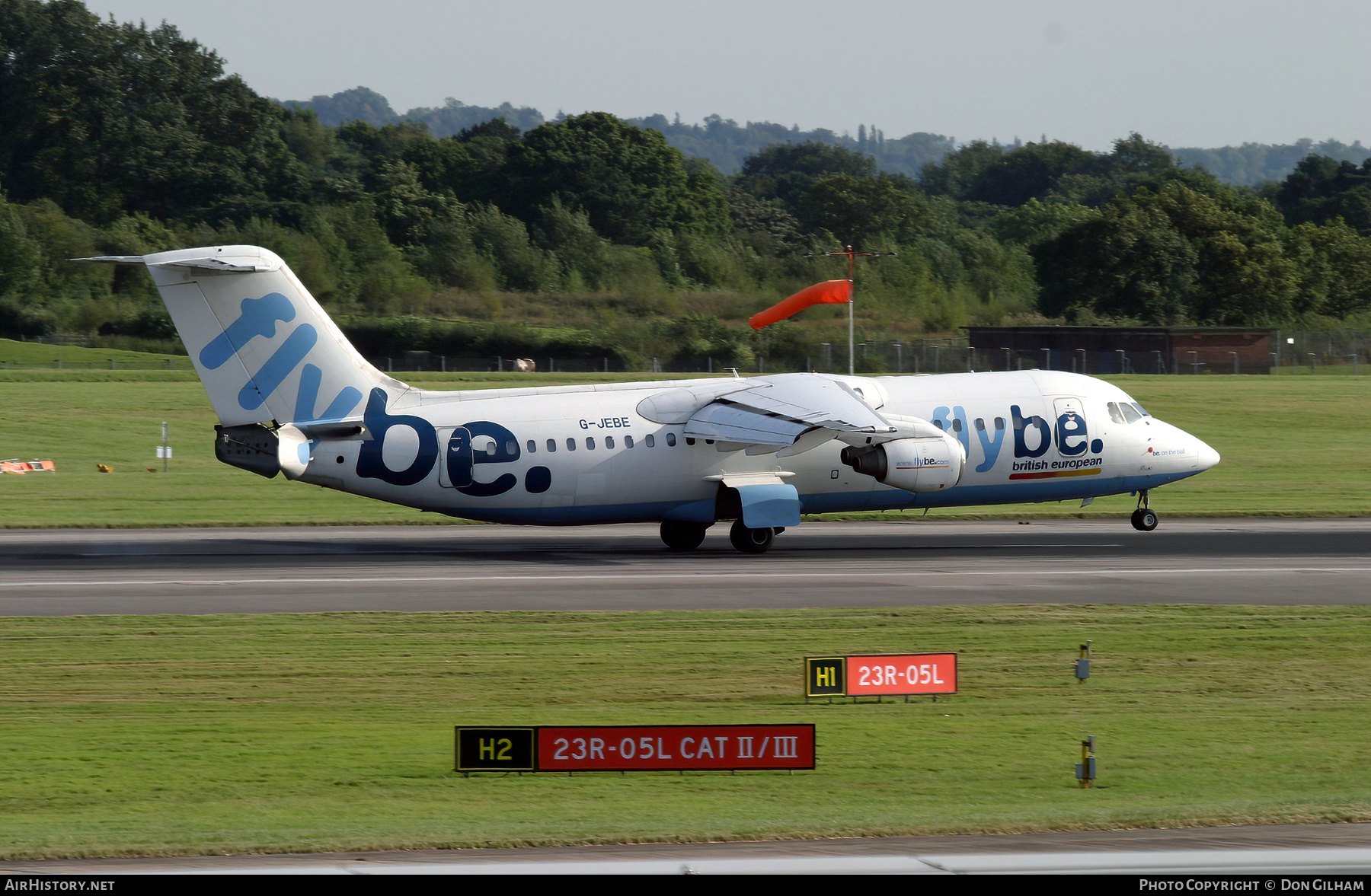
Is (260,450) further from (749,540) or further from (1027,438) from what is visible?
(1027,438)

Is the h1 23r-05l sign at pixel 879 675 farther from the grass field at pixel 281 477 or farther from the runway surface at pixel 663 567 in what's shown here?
the grass field at pixel 281 477

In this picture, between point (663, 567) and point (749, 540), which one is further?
point (749, 540)

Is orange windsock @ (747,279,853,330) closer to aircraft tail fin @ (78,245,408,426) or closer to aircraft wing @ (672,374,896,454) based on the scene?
aircraft wing @ (672,374,896,454)

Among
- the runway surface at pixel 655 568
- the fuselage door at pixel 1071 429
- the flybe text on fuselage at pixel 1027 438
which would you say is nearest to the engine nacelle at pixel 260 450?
the runway surface at pixel 655 568

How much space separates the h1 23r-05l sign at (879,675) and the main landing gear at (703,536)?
14.9 meters

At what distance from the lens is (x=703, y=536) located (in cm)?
3681

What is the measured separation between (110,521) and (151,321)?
42512 mm

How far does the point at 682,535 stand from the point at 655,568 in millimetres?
3476

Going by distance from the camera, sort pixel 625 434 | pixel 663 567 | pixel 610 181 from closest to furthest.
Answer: pixel 663 567, pixel 625 434, pixel 610 181

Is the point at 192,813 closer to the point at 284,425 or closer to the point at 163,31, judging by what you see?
the point at 284,425

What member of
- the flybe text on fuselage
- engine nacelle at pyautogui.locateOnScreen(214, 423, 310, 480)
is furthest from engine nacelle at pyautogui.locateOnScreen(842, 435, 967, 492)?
engine nacelle at pyautogui.locateOnScreen(214, 423, 310, 480)

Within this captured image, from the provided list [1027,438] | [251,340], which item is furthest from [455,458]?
[1027,438]

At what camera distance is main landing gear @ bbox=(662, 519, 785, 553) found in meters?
35.9

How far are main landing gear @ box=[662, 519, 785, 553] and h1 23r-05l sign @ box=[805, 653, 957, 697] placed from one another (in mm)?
14949
